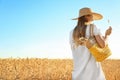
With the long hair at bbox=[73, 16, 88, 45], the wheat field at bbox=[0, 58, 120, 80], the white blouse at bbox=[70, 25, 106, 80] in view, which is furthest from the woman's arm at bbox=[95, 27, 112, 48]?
the wheat field at bbox=[0, 58, 120, 80]

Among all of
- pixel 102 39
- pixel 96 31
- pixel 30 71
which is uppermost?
pixel 96 31

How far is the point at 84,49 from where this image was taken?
580cm

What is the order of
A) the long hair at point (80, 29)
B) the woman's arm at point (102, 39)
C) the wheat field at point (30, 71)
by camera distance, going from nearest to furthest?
the woman's arm at point (102, 39)
the long hair at point (80, 29)
the wheat field at point (30, 71)

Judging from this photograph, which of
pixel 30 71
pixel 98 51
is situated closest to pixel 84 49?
pixel 98 51

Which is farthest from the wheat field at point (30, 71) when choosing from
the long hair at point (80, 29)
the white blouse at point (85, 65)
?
the long hair at point (80, 29)

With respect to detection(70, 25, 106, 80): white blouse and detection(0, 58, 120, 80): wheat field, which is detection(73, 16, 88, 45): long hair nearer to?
detection(70, 25, 106, 80): white blouse

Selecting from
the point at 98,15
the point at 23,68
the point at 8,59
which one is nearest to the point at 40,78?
the point at 23,68

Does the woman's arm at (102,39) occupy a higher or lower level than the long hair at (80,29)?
lower

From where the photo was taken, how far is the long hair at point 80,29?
5744 mm

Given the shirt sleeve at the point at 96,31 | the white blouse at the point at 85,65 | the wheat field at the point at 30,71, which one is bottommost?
the wheat field at the point at 30,71

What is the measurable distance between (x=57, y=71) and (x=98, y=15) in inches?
247

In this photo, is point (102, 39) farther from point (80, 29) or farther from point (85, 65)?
point (85, 65)

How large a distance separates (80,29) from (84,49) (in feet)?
1.05

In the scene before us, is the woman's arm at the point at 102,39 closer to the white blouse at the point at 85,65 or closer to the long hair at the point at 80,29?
the white blouse at the point at 85,65
